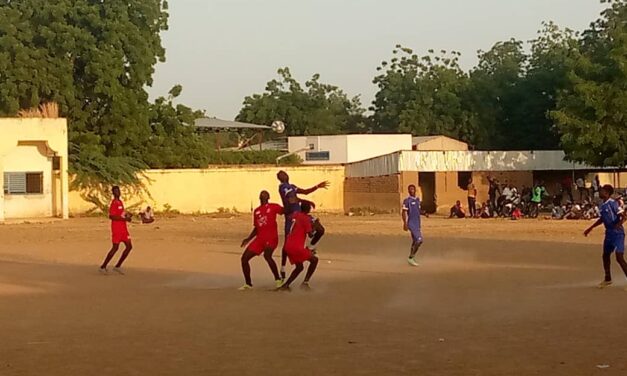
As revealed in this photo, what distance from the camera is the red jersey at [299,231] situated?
15.8 m

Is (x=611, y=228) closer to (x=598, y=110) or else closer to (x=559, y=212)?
(x=559, y=212)

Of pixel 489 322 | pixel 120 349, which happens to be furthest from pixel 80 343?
pixel 489 322

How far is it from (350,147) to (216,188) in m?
14.8

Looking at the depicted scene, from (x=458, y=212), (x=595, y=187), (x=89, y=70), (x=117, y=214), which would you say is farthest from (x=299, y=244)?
(x=89, y=70)

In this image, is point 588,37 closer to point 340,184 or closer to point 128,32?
point 340,184

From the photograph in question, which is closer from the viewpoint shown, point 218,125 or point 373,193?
point 373,193

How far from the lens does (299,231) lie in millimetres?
15883

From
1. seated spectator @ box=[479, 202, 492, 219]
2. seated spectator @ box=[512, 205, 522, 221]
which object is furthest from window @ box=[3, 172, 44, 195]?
seated spectator @ box=[512, 205, 522, 221]

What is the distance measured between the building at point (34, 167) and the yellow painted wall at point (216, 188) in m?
2.01

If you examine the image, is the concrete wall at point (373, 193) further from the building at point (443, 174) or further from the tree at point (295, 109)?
the tree at point (295, 109)

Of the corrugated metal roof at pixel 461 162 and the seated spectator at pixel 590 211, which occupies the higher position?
the corrugated metal roof at pixel 461 162

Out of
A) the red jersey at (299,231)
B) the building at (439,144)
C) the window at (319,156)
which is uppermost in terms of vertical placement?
the building at (439,144)

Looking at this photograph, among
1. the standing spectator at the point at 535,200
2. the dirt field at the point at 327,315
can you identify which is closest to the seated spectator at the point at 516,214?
the standing spectator at the point at 535,200

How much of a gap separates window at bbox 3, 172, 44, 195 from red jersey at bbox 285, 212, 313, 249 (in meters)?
29.9
